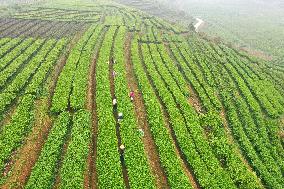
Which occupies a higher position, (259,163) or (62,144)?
(62,144)

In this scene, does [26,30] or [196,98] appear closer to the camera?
[196,98]

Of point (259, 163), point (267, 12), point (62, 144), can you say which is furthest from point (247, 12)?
point (62, 144)

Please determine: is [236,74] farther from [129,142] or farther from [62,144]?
[62,144]

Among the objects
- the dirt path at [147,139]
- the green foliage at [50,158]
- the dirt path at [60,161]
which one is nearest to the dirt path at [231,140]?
the dirt path at [147,139]

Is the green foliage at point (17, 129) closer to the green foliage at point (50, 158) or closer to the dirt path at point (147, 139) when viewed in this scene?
the green foliage at point (50, 158)

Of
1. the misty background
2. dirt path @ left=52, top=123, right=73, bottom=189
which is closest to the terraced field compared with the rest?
dirt path @ left=52, top=123, right=73, bottom=189

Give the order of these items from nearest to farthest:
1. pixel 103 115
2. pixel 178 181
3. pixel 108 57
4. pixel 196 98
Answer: pixel 178 181 < pixel 103 115 < pixel 196 98 < pixel 108 57

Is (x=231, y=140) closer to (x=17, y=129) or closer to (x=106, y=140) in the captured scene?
(x=106, y=140)
